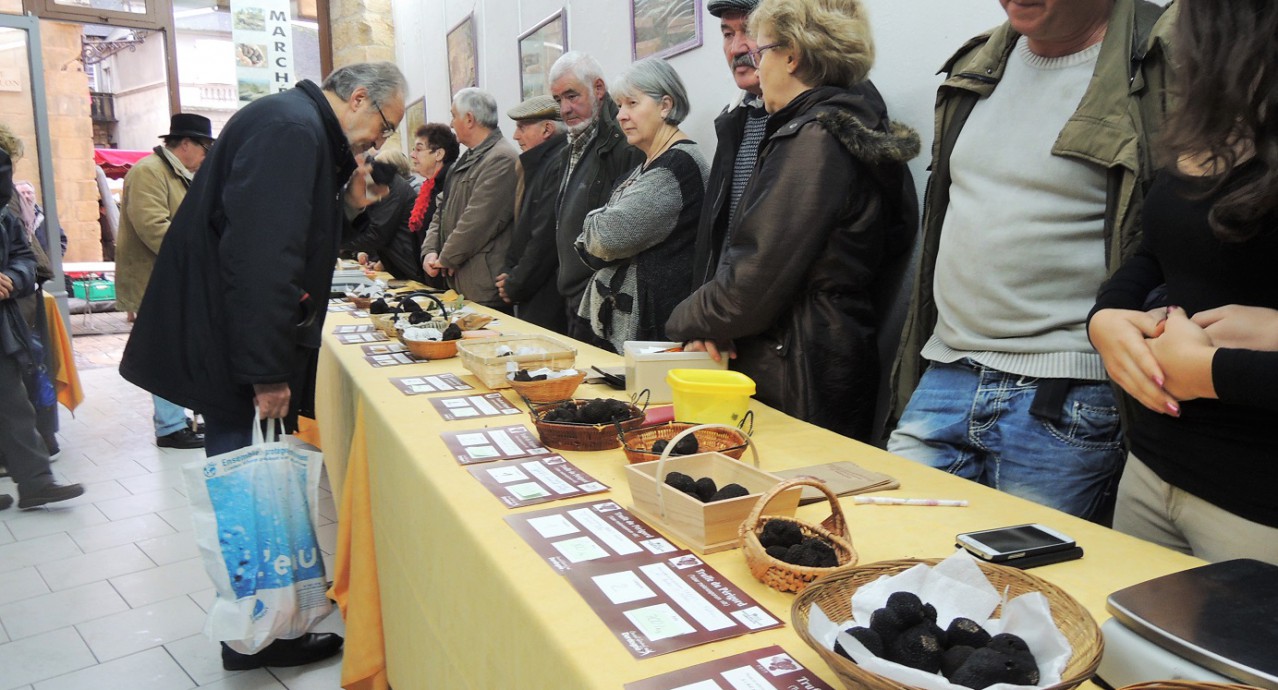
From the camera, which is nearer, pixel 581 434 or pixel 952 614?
pixel 952 614

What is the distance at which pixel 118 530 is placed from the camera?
10.9 ft

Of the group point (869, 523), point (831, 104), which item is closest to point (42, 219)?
point (831, 104)

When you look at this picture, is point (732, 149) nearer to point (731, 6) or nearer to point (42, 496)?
point (731, 6)

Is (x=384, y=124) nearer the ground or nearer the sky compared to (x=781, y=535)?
nearer the sky

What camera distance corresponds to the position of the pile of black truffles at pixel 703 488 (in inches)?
45.6

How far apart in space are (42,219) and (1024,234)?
518 centimetres

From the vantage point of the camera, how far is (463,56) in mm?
6328

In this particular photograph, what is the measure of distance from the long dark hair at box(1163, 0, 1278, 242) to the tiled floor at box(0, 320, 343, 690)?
2.23 metres

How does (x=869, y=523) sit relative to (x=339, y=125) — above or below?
below

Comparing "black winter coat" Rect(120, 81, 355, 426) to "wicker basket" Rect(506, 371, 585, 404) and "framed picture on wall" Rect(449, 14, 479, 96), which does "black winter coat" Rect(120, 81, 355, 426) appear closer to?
"wicker basket" Rect(506, 371, 585, 404)

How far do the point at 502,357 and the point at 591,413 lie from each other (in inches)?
24.0

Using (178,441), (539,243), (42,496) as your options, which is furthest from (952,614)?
(178,441)

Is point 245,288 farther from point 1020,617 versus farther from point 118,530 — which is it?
point 118,530

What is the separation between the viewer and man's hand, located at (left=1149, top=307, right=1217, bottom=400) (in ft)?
3.31
